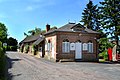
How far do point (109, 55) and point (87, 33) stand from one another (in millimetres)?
6479

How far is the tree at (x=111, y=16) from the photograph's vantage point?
114 feet

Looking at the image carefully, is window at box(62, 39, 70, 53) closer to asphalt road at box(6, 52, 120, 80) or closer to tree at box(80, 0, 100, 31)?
asphalt road at box(6, 52, 120, 80)

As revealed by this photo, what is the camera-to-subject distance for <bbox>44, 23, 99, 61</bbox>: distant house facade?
98.4 ft

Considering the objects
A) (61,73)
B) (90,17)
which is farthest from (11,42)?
(61,73)

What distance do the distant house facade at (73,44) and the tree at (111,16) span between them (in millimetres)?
4096

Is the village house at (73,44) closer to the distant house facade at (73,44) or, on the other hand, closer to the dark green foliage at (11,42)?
the distant house facade at (73,44)

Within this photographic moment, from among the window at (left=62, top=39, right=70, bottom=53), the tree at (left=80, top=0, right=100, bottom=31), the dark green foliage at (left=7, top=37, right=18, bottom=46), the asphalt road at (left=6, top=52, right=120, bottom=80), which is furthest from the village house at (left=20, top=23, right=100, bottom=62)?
the dark green foliage at (left=7, top=37, right=18, bottom=46)

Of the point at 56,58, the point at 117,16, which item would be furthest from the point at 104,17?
the point at 56,58

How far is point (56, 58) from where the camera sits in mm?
29656

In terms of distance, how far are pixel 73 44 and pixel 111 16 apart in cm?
891

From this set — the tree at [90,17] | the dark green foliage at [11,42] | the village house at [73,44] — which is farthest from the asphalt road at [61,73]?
the dark green foliage at [11,42]

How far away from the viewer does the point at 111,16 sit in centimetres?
3503

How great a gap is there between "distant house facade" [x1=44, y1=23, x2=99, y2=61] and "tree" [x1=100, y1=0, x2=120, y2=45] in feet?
13.4

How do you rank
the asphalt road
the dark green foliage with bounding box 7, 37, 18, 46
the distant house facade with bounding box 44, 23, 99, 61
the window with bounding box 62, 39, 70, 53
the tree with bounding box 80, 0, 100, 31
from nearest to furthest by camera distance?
the asphalt road
the distant house facade with bounding box 44, 23, 99, 61
the window with bounding box 62, 39, 70, 53
the tree with bounding box 80, 0, 100, 31
the dark green foliage with bounding box 7, 37, 18, 46
